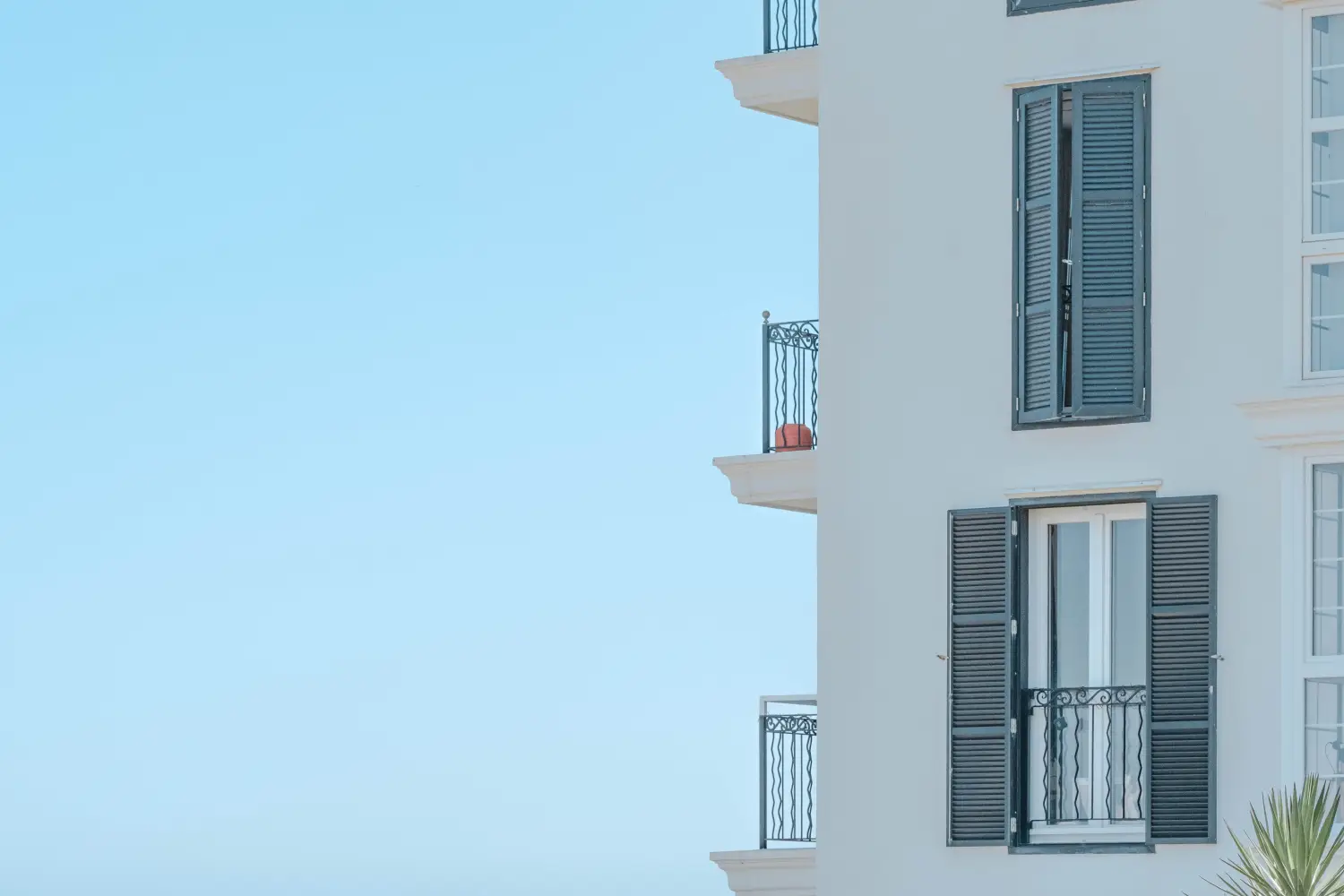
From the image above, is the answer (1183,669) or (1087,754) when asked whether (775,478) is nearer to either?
(1087,754)

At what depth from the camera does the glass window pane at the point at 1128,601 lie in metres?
16.9

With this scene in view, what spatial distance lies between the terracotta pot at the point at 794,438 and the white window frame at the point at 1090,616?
6.87 ft

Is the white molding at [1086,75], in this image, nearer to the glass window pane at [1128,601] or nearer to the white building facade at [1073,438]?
the white building facade at [1073,438]

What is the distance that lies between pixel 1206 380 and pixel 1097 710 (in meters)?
2.18

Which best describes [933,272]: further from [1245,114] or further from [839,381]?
[1245,114]

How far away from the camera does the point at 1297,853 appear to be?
14641mm

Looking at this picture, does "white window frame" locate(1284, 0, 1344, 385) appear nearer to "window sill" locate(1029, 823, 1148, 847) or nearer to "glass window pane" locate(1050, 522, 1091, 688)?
"glass window pane" locate(1050, 522, 1091, 688)

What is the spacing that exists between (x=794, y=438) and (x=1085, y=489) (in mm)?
2569

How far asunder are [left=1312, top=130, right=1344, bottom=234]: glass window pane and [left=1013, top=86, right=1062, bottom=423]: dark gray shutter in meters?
1.66

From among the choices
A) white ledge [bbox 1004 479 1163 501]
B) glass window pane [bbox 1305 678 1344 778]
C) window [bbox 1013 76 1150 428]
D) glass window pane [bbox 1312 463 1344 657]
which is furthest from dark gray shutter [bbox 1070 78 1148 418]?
glass window pane [bbox 1305 678 1344 778]

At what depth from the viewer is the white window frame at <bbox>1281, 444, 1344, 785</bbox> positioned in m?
16.0

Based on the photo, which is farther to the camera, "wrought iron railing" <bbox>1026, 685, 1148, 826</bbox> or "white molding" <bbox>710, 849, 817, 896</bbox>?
"white molding" <bbox>710, 849, 817, 896</bbox>

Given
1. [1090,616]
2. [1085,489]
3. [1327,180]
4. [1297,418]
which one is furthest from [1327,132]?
[1090,616]

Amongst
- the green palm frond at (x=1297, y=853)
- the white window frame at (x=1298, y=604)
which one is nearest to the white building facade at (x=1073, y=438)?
the white window frame at (x=1298, y=604)
